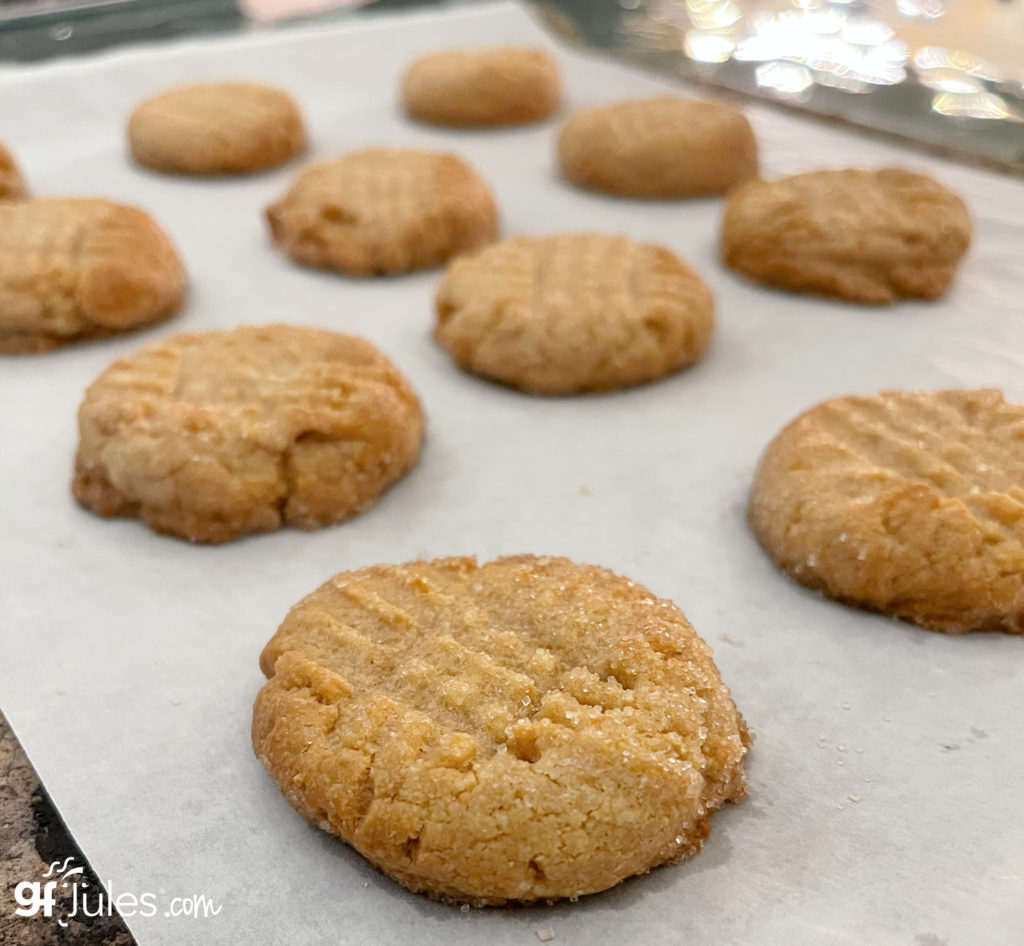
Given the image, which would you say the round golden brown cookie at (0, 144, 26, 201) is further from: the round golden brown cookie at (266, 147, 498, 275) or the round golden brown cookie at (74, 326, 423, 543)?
the round golden brown cookie at (74, 326, 423, 543)

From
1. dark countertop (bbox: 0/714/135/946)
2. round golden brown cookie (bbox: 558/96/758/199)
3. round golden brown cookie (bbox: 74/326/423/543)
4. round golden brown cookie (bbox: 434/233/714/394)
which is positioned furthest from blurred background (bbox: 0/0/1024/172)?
dark countertop (bbox: 0/714/135/946)

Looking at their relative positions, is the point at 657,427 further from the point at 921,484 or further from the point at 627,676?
the point at 627,676

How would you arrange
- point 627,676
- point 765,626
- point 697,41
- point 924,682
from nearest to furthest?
1. point 627,676
2. point 924,682
3. point 765,626
4. point 697,41

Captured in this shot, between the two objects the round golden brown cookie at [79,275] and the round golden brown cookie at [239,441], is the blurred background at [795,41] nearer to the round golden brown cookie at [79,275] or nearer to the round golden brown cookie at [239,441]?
the round golden brown cookie at [79,275]

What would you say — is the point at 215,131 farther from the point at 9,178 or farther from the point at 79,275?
the point at 79,275

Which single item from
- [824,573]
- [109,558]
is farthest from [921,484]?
[109,558]

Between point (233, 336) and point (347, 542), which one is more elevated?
point (233, 336)
